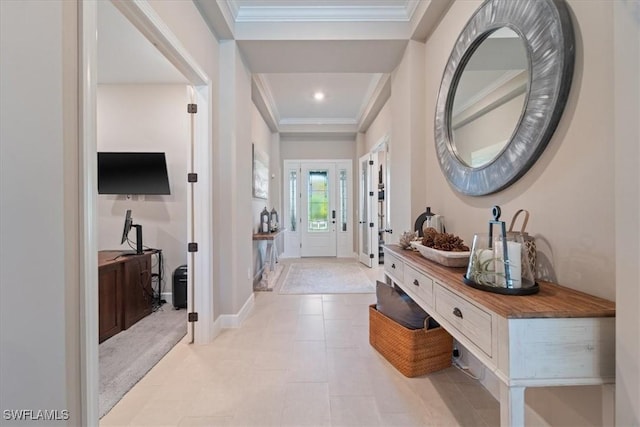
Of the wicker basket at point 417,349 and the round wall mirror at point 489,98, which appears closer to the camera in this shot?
the round wall mirror at point 489,98

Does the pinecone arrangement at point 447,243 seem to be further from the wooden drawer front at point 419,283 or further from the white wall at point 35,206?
the white wall at point 35,206

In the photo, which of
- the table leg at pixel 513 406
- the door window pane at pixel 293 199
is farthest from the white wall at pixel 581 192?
the door window pane at pixel 293 199

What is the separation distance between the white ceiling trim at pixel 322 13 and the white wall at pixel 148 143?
1.47m

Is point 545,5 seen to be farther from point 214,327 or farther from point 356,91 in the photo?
point 356,91

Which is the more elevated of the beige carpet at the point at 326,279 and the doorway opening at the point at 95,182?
the doorway opening at the point at 95,182

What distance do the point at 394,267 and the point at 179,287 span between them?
2.55 m

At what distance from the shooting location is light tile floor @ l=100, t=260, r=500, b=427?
163 cm

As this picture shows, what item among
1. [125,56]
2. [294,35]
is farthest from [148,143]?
[294,35]

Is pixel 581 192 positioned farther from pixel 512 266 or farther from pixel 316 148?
pixel 316 148

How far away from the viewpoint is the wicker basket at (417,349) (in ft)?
6.57

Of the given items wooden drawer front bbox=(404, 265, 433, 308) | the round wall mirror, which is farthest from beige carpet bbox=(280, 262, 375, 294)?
the round wall mirror

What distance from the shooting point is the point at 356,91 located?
4672 millimetres

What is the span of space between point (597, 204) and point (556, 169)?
0.24 m

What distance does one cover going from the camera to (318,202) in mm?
6891
